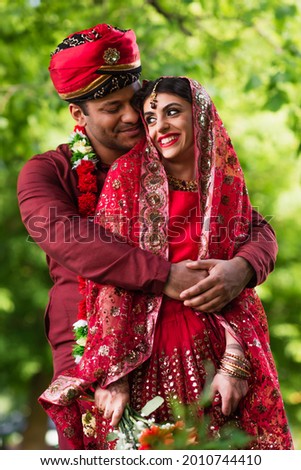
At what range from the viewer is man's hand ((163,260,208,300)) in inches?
133

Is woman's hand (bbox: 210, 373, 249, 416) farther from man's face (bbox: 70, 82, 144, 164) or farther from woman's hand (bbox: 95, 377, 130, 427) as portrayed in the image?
man's face (bbox: 70, 82, 144, 164)

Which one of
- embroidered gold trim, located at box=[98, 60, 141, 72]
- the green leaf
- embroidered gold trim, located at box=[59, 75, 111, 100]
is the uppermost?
embroidered gold trim, located at box=[98, 60, 141, 72]

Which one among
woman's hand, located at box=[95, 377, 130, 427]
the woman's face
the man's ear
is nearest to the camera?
woman's hand, located at box=[95, 377, 130, 427]

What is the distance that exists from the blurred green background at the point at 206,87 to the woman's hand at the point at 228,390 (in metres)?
2.01

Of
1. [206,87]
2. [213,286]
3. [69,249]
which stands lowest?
[213,286]

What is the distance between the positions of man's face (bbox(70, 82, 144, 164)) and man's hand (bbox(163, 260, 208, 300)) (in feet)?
2.67

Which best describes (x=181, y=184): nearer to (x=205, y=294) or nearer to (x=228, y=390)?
(x=205, y=294)

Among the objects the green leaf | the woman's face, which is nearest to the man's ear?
the woman's face

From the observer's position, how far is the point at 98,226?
3484 mm

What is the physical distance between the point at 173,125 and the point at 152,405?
1.18 metres

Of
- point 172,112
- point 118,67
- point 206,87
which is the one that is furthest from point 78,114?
point 206,87

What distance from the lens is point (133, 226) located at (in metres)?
3.54
